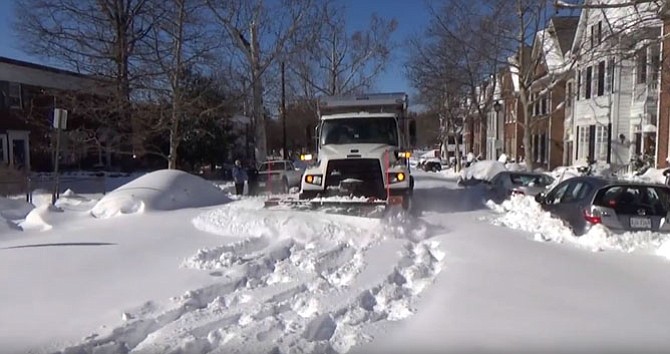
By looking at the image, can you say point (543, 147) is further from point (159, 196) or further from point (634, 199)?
point (159, 196)

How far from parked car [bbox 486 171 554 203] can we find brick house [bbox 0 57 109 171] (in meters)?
22.7

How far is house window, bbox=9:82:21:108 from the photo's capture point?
96.6 ft

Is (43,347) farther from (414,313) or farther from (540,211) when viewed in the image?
(540,211)

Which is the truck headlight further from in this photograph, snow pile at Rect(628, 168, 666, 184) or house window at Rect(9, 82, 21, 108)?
house window at Rect(9, 82, 21, 108)

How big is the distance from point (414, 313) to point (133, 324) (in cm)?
269

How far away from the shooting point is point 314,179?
12.0 metres

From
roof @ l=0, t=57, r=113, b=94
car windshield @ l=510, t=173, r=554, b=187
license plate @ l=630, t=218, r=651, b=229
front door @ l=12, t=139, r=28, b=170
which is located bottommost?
license plate @ l=630, t=218, r=651, b=229

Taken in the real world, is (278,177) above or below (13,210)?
above

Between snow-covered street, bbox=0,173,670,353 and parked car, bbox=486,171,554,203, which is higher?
parked car, bbox=486,171,554,203

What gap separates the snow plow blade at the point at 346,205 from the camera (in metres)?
10.2

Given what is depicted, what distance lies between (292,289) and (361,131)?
8031 millimetres

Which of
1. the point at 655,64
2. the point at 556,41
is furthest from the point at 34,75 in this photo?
the point at 655,64

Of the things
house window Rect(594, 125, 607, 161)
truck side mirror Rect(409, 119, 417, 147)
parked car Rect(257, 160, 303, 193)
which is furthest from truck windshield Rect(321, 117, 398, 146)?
house window Rect(594, 125, 607, 161)

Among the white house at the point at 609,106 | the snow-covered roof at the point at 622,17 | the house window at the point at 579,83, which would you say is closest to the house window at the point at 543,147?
the white house at the point at 609,106
